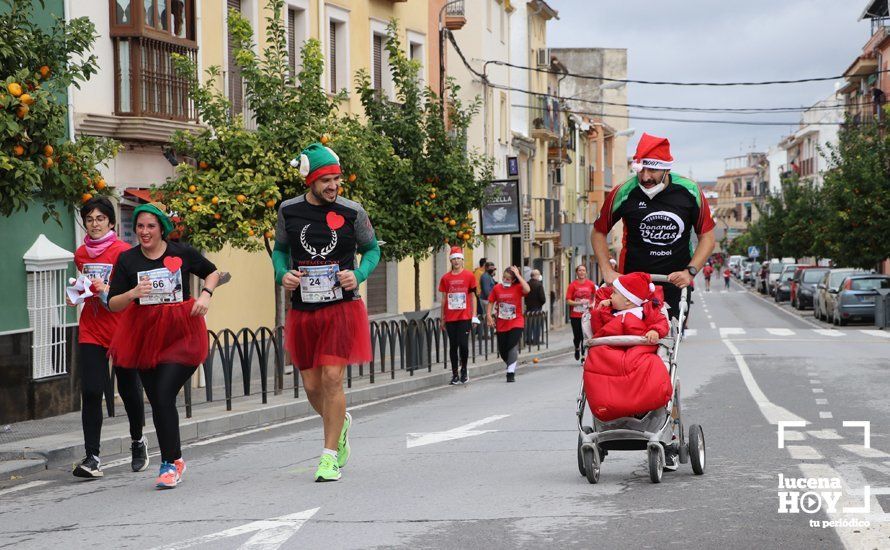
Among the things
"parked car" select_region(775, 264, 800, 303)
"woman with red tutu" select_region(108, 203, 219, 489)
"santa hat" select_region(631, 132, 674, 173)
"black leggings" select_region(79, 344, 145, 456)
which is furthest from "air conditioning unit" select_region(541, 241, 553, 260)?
"santa hat" select_region(631, 132, 674, 173)

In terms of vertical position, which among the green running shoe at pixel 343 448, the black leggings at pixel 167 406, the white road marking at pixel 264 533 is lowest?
the white road marking at pixel 264 533

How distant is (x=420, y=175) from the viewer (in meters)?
26.7

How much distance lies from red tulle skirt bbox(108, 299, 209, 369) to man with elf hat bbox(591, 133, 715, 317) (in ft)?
9.27

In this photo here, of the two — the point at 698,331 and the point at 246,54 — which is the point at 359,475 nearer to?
the point at 246,54

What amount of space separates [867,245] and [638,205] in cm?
4196

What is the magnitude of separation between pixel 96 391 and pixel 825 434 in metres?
5.85

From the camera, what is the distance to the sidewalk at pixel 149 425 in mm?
11609

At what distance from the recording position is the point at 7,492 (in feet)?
32.7

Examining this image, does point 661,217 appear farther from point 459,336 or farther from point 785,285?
point 785,285

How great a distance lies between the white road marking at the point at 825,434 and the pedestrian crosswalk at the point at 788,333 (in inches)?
878

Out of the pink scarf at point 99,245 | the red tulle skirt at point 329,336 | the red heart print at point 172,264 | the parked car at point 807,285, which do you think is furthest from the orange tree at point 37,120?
the parked car at point 807,285

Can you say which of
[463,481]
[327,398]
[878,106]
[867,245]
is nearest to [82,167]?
[327,398]

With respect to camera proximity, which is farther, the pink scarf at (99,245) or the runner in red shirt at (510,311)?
the runner in red shirt at (510,311)

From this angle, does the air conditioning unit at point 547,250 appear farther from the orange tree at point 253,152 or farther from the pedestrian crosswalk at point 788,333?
the orange tree at point 253,152
